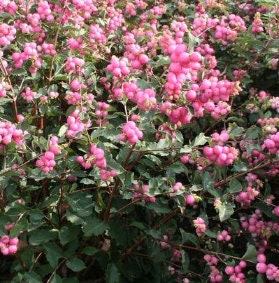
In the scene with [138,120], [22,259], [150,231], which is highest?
[138,120]

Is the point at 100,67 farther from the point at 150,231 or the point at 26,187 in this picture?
the point at 150,231

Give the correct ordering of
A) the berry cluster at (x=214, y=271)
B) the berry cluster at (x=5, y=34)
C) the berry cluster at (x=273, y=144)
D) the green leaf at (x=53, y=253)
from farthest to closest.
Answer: the berry cluster at (x=5, y=34)
the berry cluster at (x=214, y=271)
the green leaf at (x=53, y=253)
the berry cluster at (x=273, y=144)

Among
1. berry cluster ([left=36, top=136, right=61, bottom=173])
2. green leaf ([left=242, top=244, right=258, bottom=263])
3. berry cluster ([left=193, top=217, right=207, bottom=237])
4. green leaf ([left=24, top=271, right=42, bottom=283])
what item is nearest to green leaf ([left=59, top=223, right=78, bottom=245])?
green leaf ([left=24, top=271, right=42, bottom=283])

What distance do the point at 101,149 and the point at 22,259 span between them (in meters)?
0.80

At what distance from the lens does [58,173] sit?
91.7 inches

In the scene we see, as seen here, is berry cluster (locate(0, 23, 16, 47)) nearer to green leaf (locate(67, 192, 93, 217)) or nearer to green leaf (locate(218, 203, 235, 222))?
green leaf (locate(67, 192, 93, 217))

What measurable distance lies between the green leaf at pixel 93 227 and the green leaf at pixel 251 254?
757 millimetres

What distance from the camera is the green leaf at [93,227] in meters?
2.34

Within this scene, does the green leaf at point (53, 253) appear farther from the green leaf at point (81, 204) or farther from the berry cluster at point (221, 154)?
the berry cluster at point (221, 154)

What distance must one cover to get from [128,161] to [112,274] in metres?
0.68

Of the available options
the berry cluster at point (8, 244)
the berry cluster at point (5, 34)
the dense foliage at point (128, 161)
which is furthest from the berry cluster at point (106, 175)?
the berry cluster at point (5, 34)

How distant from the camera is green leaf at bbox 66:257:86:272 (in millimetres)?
2332

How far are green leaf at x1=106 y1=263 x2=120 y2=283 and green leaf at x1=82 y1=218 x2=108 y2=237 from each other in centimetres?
25

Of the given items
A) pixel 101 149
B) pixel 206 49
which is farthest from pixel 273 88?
pixel 101 149
